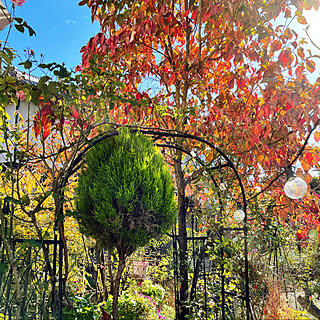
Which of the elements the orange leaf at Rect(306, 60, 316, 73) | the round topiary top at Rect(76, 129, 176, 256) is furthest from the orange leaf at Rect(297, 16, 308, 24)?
the round topiary top at Rect(76, 129, 176, 256)

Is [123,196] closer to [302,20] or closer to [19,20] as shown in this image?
[19,20]

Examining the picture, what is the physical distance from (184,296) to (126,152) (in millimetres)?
2061

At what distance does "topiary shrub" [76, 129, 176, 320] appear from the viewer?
75.0 inches

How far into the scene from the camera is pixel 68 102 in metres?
1.89

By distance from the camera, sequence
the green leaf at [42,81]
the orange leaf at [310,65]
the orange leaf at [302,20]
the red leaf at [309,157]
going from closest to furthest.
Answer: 1. the green leaf at [42,81]
2. the orange leaf at [302,20]
3. the orange leaf at [310,65]
4. the red leaf at [309,157]

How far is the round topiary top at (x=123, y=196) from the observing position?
191 cm

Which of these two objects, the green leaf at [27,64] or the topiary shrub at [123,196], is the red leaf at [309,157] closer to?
the topiary shrub at [123,196]

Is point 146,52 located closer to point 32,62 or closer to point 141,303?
point 32,62

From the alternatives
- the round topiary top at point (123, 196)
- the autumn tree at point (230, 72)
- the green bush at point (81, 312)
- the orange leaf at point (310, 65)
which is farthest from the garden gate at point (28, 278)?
the orange leaf at point (310, 65)

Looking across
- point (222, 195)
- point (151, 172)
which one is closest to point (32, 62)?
point (151, 172)

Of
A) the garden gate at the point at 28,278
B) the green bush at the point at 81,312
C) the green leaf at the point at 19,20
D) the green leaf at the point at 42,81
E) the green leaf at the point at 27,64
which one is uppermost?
the green leaf at the point at 19,20

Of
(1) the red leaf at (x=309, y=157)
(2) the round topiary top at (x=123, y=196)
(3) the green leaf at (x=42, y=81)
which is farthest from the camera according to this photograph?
(1) the red leaf at (x=309, y=157)

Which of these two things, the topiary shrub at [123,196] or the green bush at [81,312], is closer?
the topiary shrub at [123,196]

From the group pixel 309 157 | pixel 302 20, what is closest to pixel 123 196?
pixel 309 157
